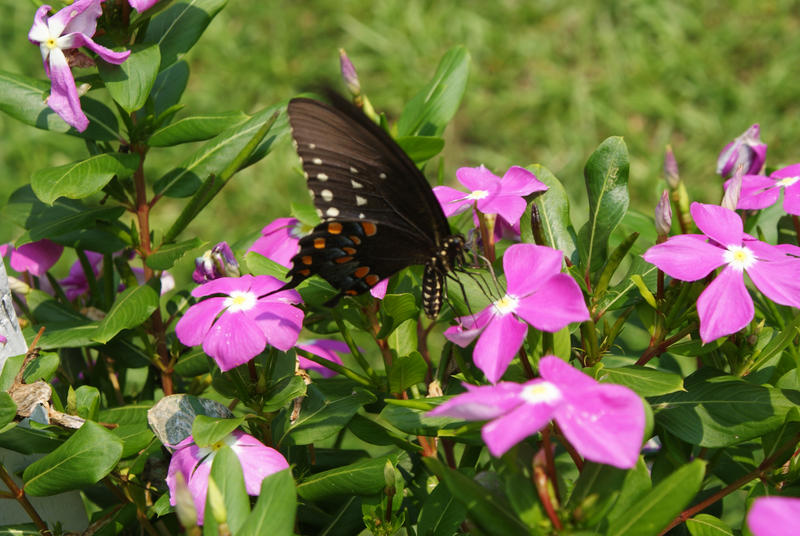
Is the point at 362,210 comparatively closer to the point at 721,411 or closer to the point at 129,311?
the point at 129,311

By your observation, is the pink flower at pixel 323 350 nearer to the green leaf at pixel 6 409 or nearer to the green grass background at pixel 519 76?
the green leaf at pixel 6 409

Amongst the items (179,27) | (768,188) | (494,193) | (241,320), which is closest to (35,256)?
(179,27)

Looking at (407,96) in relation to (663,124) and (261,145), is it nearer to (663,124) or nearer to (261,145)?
(663,124)

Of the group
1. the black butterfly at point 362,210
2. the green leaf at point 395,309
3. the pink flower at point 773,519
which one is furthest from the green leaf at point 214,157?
the pink flower at point 773,519

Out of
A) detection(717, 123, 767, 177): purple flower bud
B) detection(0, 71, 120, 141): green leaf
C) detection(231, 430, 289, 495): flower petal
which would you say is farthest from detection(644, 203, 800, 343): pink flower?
detection(0, 71, 120, 141): green leaf

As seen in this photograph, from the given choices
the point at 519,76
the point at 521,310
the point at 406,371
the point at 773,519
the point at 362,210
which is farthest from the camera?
the point at 519,76

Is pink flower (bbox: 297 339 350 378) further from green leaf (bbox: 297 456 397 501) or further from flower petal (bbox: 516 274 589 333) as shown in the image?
flower petal (bbox: 516 274 589 333)
